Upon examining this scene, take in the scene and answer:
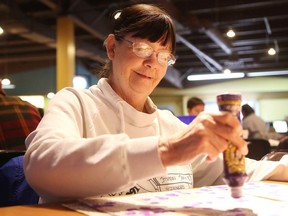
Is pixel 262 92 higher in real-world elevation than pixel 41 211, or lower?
higher

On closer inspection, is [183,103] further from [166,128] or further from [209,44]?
[166,128]

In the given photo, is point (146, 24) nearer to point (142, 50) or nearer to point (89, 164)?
point (142, 50)

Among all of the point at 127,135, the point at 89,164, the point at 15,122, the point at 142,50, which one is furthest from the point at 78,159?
the point at 15,122

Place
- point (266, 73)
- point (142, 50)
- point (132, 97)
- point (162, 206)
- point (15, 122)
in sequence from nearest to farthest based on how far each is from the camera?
point (162, 206) → point (142, 50) → point (132, 97) → point (15, 122) → point (266, 73)

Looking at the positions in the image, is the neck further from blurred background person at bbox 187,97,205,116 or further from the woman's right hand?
blurred background person at bbox 187,97,205,116

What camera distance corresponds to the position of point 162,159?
1.02m

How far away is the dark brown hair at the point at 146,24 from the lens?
5.04 ft

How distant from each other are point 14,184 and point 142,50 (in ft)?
2.26

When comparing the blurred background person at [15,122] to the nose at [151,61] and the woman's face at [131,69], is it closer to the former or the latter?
the woman's face at [131,69]

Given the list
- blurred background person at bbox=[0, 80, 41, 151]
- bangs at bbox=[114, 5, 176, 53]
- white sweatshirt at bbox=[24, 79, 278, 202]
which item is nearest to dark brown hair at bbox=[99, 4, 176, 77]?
bangs at bbox=[114, 5, 176, 53]

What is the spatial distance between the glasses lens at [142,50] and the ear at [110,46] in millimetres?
162

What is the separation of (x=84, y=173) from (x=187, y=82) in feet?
58.2

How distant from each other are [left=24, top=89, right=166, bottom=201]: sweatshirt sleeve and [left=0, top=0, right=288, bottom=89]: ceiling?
5660 millimetres

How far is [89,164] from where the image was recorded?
40.8 inches
